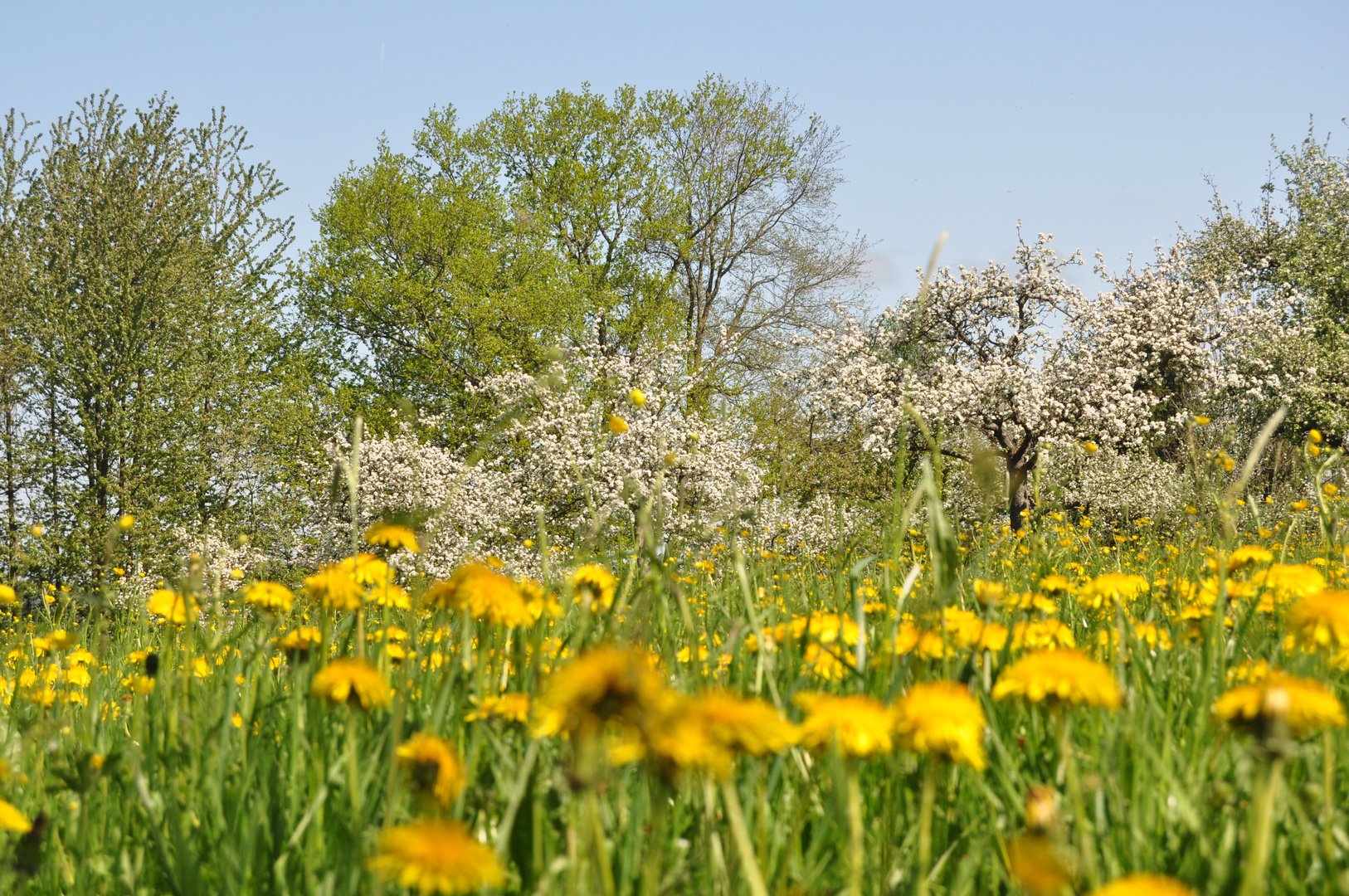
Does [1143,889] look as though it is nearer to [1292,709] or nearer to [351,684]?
[1292,709]

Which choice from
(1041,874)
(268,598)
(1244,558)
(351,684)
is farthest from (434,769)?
(1244,558)

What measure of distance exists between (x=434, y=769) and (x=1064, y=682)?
0.54 m

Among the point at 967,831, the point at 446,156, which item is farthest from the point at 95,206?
the point at 967,831

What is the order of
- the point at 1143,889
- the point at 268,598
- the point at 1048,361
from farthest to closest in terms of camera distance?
the point at 1048,361, the point at 268,598, the point at 1143,889

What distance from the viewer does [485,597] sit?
107cm

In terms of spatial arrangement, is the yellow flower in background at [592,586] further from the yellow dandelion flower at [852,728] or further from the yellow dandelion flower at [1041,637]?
the yellow dandelion flower at [1041,637]

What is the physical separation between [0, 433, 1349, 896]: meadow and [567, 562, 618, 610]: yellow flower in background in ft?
0.03

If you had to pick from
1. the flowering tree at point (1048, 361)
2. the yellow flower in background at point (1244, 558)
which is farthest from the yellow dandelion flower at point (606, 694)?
the flowering tree at point (1048, 361)

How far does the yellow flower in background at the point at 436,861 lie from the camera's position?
0.52m

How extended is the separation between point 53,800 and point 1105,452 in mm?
16963

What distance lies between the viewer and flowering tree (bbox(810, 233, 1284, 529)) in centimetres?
1542

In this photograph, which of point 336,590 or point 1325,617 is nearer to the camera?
point 1325,617

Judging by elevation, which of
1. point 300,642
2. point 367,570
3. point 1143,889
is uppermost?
point 367,570

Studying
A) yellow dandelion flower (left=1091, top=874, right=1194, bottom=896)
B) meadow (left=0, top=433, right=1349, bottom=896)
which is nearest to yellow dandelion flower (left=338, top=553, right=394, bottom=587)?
meadow (left=0, top=433, right=1349, bottom=896)
